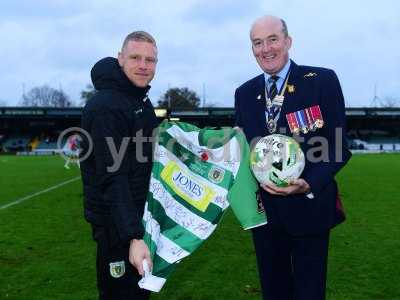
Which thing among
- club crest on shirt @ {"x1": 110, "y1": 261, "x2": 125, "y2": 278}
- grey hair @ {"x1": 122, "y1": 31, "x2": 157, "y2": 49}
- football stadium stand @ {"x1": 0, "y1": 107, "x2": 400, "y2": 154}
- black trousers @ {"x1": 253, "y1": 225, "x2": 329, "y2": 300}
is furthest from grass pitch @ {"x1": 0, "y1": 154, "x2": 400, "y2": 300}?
football stadium stand @ {"x1": 0, "y1": 107, "x2": 400, "y2": 154}

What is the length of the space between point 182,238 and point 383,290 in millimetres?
3215

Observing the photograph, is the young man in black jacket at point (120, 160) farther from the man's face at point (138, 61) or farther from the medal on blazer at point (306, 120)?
the medal on blazer at point (306, 120)

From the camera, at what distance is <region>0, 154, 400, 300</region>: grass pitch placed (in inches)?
229

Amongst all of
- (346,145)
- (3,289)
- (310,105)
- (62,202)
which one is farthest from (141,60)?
(62,202)

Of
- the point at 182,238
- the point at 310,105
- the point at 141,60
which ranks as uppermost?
the point at 141,60

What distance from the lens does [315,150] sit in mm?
3199

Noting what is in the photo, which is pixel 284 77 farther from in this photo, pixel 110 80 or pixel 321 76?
pixel 110 80

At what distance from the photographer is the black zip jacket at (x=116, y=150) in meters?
2.75

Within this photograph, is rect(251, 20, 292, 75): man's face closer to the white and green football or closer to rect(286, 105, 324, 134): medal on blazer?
rect(286, 105, 324, 134): medal on blazer

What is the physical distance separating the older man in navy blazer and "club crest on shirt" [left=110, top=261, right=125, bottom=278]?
943mm

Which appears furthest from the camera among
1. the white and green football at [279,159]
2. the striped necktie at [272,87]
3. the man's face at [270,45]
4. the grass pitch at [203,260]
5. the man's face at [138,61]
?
the grass pitch at [203,260]

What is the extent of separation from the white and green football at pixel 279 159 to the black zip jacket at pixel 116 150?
26.0 inches

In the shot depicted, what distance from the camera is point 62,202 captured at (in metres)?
13.4

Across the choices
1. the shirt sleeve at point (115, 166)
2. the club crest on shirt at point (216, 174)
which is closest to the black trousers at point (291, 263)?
the club crest on shirt at point (216, 174)
